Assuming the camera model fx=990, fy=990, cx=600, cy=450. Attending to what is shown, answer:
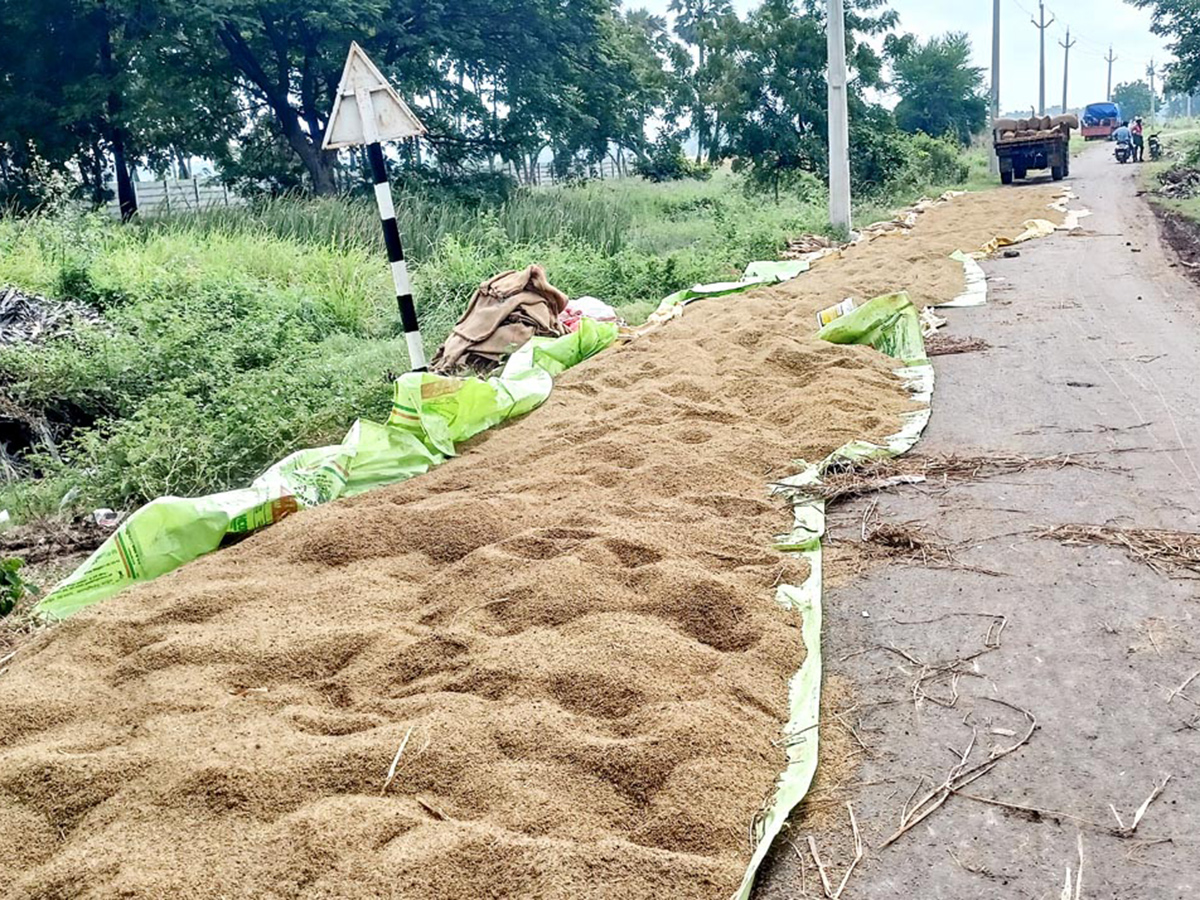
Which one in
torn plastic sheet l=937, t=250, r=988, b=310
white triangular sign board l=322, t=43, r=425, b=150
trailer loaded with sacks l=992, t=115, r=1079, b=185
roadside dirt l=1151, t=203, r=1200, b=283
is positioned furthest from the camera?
trailer loaded with sacks l=992, t=115, r=1079, b=185

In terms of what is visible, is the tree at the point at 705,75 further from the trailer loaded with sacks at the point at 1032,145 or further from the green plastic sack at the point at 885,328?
the green plastic sack at the point at 885,328

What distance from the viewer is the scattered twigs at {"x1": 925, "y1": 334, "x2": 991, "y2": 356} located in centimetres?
651

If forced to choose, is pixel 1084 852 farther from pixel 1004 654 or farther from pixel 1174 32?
pixel 1174 32

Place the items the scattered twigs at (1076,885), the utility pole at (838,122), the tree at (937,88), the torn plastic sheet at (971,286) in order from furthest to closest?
the tree at (937,88) → the utility pole at (838,122) → the torn plastic sheet at (971,286) → the scattered twigs at (1076,885)

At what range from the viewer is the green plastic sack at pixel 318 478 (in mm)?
3766

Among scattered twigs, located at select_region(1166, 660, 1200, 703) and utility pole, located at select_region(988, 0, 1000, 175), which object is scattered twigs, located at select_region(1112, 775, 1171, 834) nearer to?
scattered twigs, located at select_region(1166, 660, 1200, 703)

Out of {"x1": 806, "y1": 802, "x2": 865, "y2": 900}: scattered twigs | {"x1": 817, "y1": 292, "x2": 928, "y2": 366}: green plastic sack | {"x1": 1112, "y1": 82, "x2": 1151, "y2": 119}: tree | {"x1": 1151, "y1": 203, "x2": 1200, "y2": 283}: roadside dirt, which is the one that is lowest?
{"x1": 806, "y1": 802, "x2": 865, "y2": 900}: scattered twigs

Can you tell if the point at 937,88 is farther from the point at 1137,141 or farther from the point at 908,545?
the point at 908,545

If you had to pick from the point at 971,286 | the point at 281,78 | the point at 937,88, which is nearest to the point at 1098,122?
the point at 937,88

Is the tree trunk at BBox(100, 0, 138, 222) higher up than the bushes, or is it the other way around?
the tree trunk at BBox(100, 0, 138, 222)

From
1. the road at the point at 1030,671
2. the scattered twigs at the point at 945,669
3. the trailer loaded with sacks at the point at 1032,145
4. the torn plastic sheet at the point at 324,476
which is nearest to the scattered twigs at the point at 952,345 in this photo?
the road at the point at 1030,671

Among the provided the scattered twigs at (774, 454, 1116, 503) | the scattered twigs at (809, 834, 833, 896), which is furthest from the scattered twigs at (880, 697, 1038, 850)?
the scattered twigs at (774, 454, 1116, 503)

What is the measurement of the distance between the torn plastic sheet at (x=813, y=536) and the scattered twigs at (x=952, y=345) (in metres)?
0.33

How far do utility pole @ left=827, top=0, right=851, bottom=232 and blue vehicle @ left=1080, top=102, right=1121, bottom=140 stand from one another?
3956 cm
